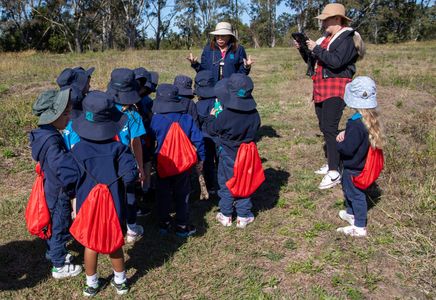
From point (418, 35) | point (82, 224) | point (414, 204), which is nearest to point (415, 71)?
point (414, 204)

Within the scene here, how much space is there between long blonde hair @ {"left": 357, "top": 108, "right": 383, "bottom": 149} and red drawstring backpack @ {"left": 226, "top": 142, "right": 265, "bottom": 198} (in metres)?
1.10

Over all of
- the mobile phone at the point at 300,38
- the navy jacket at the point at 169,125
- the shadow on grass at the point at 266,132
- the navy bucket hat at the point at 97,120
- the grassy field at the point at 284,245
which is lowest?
the grassy field at the point at 284,245

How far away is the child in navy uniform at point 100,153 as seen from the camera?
3.01 m

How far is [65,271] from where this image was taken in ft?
11.7

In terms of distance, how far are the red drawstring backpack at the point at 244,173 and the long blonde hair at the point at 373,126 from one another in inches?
43.4

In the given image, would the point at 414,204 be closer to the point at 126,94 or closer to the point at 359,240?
the point at 359,240

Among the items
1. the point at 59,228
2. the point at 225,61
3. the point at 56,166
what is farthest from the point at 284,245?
the point at 225,61

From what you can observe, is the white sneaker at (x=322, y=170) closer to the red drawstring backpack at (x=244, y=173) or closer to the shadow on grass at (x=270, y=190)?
the shadow on grass at (x=270, y=190)

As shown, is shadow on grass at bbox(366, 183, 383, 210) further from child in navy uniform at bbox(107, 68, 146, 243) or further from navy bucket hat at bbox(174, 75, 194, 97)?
child in navy uniform at bbox(107, 68, 146, 243)

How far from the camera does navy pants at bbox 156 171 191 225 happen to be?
13.7ft

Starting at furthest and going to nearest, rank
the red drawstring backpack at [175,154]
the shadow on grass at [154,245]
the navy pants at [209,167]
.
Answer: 1. the navy pants at [209,167]
2. the red drawstring backpack at [175,154]
3. the shadow on grass at [154,245]

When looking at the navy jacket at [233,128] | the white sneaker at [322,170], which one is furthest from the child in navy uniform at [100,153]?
the white sneaker at [322,170]

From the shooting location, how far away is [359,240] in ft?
13.4

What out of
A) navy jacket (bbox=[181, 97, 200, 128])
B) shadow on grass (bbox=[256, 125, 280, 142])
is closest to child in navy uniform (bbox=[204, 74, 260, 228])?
navy jacket (bbox=[181, 97, 200, 128])
